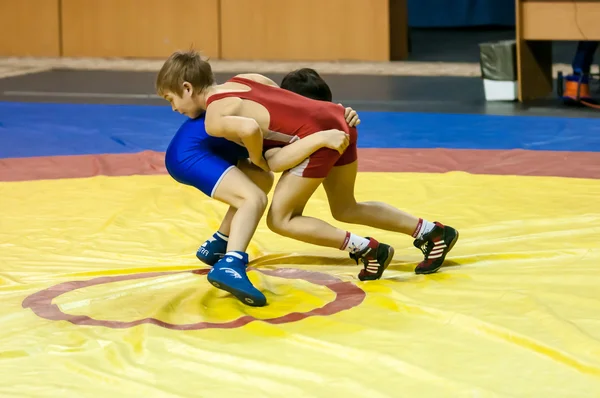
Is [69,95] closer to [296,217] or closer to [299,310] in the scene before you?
[296,217]

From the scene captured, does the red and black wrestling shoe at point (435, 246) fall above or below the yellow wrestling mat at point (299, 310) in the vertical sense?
above

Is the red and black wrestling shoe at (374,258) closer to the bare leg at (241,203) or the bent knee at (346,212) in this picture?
the bent knee at (346,212)

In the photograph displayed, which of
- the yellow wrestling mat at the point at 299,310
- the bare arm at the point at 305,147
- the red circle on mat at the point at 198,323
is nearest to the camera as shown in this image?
the yellow wrestling mat at the point at 299,310

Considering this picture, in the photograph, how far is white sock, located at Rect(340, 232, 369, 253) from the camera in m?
3.35

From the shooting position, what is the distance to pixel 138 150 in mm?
6293

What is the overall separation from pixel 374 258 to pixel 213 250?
0.61 m

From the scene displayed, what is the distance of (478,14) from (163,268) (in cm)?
1306

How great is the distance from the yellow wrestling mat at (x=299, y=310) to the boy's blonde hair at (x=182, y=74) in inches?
27.3

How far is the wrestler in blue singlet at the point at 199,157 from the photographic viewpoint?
336 cm

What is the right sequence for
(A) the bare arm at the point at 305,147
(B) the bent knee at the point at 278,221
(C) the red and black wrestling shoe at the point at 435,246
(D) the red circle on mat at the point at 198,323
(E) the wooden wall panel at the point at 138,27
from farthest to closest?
(E) the wooden wall panel at the point at 138,27 < (C) the red and black wrestling shoe at the point at 435,246 < (B) the bent knee at the point at 278,221 < (A) the bare arm at the point at 305,147 < (D) the red circle on mat at the point at 198,323

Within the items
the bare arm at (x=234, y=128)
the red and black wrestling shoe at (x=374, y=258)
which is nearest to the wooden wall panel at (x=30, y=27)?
the bare arm at (x=234, y=128)

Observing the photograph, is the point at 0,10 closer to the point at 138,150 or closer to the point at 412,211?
the point at 138,150

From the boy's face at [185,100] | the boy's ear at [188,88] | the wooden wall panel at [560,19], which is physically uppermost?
the wooden wall panel at [560,19]

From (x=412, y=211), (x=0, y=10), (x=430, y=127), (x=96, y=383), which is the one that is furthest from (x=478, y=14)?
(x=96, y=383)
